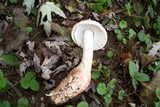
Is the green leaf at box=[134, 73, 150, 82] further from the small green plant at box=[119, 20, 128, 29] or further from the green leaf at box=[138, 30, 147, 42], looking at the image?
the small green plant at box=[119, 20, 128, 29]

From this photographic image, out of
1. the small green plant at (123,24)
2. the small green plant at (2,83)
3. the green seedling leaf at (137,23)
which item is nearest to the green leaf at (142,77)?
the small green plant at (123,24)

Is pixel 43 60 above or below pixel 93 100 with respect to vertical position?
above

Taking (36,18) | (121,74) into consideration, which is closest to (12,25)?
(36,18)

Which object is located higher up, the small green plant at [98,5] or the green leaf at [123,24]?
the small green plant at [98,5]

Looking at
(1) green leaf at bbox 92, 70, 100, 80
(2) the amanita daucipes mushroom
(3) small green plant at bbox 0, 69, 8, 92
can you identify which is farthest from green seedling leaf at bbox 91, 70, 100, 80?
(3) small green plant at bbox 0, 69, 8, 92

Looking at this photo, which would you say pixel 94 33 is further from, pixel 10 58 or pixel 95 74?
pixel 10 58

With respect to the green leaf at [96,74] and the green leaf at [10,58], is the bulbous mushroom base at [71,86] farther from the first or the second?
the green leaf at [10,58]

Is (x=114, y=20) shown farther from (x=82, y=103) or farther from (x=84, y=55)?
(x=82, y=103)
